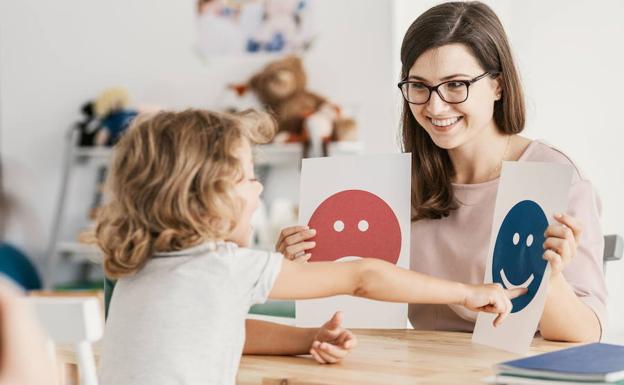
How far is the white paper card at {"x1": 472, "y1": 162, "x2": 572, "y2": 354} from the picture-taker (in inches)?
45.2

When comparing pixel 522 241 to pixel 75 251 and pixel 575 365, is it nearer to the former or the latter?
pixel 575 365

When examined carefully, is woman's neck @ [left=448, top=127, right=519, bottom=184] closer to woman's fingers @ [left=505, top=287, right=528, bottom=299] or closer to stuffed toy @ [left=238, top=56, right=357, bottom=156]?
woman's fingers @ [left=505, top=287, right=528, bottom=299]

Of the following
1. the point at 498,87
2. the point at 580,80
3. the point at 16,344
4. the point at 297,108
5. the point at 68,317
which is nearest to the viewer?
the point at 16,344

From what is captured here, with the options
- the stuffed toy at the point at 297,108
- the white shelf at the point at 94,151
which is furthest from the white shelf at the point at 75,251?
the stuffed toy at the point at 297,108

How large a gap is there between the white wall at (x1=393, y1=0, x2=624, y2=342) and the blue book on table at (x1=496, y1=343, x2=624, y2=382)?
2.61 m

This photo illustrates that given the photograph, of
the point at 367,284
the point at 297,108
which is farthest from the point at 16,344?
the point at 297,108

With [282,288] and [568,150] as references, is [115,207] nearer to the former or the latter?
[282,288]

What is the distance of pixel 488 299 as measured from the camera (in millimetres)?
1105

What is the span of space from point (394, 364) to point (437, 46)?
56 cm

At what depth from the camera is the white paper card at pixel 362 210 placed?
4.46 ft

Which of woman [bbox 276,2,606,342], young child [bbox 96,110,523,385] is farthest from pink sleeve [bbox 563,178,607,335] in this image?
young child [bbox 96,110,523,385]

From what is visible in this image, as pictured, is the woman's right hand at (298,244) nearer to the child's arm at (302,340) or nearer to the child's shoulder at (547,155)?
the child's arm at (302,340)

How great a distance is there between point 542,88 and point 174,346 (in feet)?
9.99

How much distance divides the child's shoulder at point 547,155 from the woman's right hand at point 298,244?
1.36 feet
